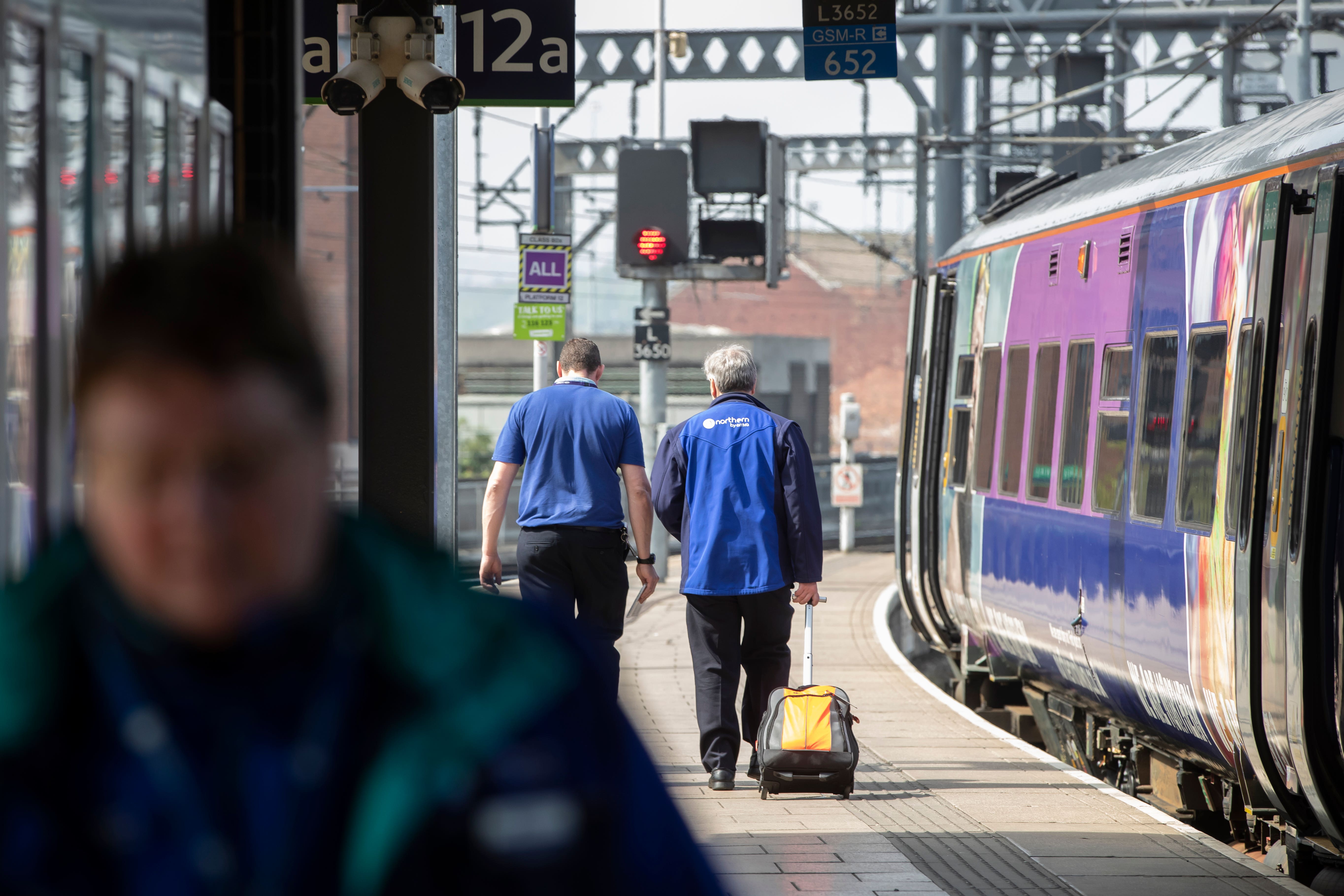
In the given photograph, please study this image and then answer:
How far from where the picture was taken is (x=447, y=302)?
914cm

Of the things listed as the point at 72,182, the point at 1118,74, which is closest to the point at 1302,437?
the point at 72,182

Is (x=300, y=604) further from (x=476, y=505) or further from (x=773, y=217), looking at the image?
(x=476, y=505)

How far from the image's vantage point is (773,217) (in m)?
16.9

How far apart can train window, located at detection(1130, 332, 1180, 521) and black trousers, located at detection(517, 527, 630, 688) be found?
7.63 ft

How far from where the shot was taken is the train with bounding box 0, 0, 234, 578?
2557 mm

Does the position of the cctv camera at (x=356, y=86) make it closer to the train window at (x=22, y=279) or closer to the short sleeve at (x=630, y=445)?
the train window at (x=22, y=279)

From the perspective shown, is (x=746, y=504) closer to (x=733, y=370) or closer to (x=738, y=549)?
(x=738, y=549)

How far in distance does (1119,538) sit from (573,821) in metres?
7.06

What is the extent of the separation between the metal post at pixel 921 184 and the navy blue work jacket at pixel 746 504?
14924 millimetres

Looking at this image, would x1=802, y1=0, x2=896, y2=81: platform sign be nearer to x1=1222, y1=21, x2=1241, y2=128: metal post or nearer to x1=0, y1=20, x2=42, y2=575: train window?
x1=0, y1=20, x2=42, y2=575: train window

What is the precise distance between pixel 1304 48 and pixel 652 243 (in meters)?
7.86

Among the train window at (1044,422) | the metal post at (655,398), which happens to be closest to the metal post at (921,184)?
the metal post at (655,398)

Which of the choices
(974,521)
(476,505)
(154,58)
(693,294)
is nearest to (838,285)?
(693,294)

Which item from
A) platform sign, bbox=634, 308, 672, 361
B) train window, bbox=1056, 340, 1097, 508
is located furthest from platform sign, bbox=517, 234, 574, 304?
train window, bbox=1056, 340, 1097, 508
